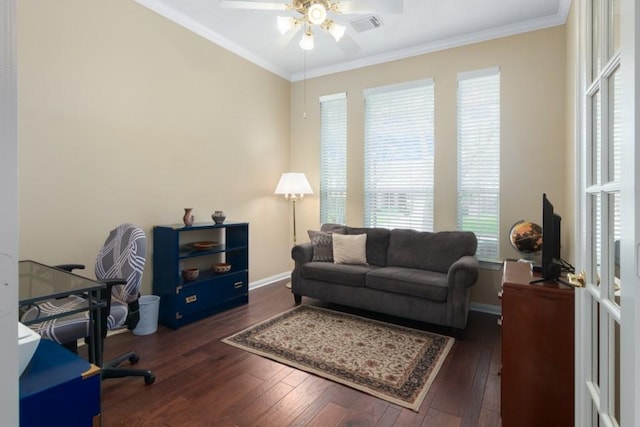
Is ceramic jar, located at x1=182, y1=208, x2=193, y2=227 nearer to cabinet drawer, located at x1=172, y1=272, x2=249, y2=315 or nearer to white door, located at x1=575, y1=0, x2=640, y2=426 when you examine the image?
cabinet drawer, located at x1=172, y1=272, x2=249, y2=315

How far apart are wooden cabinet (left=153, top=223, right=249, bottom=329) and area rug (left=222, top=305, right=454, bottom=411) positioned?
1.97 ft

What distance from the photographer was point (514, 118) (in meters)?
3.46

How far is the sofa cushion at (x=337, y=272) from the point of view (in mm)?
3387

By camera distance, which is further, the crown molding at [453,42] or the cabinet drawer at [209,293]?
the crown molding at [453,42]

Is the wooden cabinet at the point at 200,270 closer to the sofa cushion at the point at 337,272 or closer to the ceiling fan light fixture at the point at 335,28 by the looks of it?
the sofa cushion at the point at 337,272

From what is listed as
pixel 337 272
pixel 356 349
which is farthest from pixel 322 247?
pixel 356 349

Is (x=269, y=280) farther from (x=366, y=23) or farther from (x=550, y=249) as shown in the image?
(x=550, y=249)

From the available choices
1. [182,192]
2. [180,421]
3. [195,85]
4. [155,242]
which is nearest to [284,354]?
[180,421]

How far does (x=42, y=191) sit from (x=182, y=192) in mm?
1212

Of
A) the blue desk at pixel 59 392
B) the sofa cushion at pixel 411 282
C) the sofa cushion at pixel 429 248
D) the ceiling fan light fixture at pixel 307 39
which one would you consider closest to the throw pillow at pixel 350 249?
the sofa cushion at pixel 429 248

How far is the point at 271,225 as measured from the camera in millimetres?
4703

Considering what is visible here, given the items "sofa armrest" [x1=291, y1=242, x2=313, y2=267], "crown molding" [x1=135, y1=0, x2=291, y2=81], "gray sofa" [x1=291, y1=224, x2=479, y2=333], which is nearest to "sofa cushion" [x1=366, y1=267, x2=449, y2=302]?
"gray sofa" [x1=291, y1=224, x2=479, y2=333]

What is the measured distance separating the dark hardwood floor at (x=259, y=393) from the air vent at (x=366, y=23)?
3.18m

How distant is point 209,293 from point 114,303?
4.12 feet
